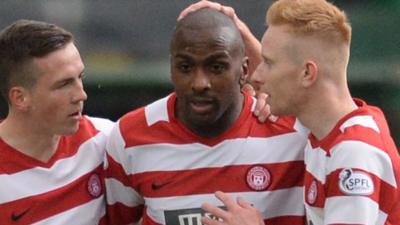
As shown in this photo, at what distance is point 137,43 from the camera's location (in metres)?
5.77

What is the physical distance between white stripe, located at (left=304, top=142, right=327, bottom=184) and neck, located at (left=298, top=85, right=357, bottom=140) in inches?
2.1

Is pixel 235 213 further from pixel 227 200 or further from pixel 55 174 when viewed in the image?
pixel 55 174

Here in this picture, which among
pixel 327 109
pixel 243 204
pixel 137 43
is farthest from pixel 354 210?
pixel 137 43

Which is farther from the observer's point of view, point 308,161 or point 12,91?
point 12,91

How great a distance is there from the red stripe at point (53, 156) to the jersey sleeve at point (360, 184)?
94cm

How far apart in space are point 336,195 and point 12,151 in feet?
3.50

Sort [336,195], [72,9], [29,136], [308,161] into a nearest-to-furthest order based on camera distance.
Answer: [336,195]
[308,161]
[29,136]
[72,9]

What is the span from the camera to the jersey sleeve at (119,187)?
3.98 m

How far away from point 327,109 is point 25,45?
3.26ft

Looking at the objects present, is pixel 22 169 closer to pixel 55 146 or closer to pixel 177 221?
pixel 55 146

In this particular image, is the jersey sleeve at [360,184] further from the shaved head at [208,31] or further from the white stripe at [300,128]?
the shaved head at [208,31]

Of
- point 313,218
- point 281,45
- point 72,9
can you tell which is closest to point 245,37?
point 281,45

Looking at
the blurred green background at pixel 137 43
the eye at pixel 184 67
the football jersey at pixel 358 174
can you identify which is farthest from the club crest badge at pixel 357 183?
the blurred green background at pixel 137 43

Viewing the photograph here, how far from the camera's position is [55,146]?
13.1 feet
